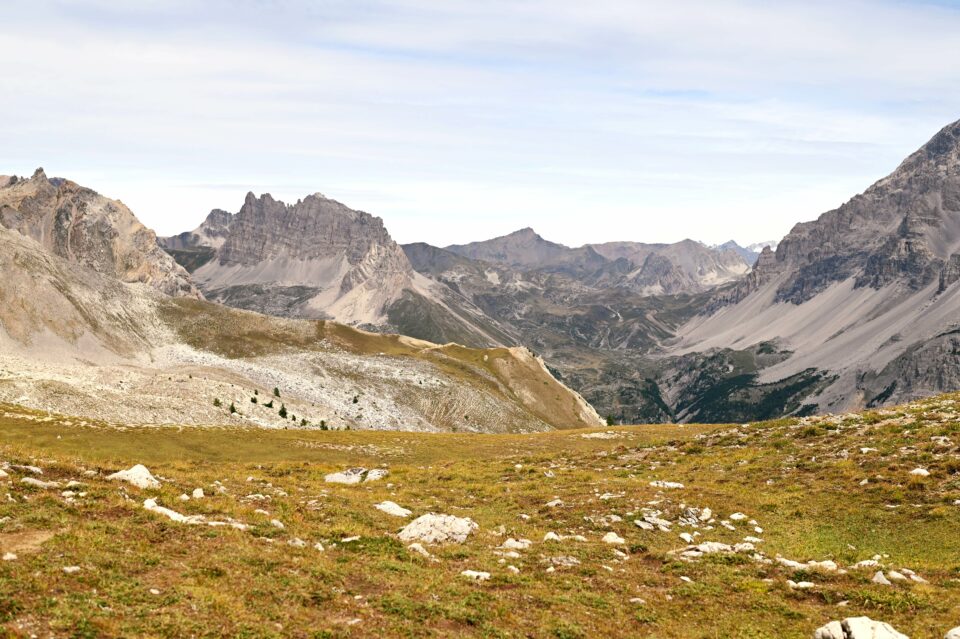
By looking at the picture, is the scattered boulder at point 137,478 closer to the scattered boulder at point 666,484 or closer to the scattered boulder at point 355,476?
the scattered boulder at point 355,476

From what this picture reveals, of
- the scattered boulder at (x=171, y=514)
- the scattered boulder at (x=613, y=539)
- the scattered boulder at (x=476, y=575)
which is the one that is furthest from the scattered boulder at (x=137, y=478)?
the scattered boulder at (x=613, y=539)

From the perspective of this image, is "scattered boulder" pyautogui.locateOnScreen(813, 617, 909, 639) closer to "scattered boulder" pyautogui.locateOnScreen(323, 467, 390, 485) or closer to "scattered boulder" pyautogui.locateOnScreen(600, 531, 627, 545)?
"scattered boulder" pyautogui.locateOnScreen(600, 531, 627, 545)

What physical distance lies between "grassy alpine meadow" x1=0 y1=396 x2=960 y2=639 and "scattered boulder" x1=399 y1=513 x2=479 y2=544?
2.10 feet

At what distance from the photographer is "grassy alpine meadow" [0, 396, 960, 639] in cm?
1698

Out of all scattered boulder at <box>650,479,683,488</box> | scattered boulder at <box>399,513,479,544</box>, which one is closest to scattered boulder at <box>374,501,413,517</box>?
scattered boulder at <box>399,513,479,544</box>

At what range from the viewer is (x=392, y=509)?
102 ft

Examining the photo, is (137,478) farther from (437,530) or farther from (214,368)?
(214,368)

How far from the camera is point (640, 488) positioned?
3734 centimetres

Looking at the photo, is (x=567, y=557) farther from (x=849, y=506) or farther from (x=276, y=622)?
(x=849, y=506)

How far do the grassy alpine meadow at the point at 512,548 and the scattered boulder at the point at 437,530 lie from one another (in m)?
0.64

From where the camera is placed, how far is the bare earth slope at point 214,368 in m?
77.7

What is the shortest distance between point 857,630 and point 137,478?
88.0ft

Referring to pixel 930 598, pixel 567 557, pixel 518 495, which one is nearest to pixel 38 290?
pixel 518 495

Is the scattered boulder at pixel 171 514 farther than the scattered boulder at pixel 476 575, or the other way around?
the scattered boulder at pixel 171 514
